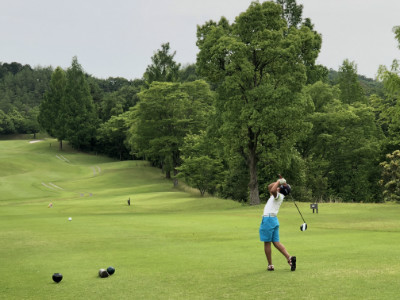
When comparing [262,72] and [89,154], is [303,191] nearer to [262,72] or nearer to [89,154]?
[262,72]

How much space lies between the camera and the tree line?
41031 millimetres

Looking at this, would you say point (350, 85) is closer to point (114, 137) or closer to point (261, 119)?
point (261, 119)

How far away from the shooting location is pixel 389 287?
9.39 metres

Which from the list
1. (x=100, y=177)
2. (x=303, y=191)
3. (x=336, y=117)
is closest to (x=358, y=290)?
(x=303, y=191)

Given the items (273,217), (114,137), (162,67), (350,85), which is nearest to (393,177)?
(350,85)

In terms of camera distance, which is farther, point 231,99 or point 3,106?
point 3,106

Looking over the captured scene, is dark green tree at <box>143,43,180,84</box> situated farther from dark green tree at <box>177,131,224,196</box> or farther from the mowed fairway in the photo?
the mowed fairway

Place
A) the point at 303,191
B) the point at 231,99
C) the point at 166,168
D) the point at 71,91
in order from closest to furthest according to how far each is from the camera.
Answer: the point at 231,99, the point at 303,191, the point at 166,168, the point at 71,91

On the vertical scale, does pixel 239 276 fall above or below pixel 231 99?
below

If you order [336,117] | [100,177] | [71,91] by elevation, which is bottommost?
[100,177]

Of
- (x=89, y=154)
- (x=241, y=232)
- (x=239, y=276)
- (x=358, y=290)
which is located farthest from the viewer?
(x=89, y=154)

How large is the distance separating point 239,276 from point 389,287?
3.66 metres

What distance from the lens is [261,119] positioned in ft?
131

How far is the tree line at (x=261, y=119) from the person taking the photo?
41031 millimetres
